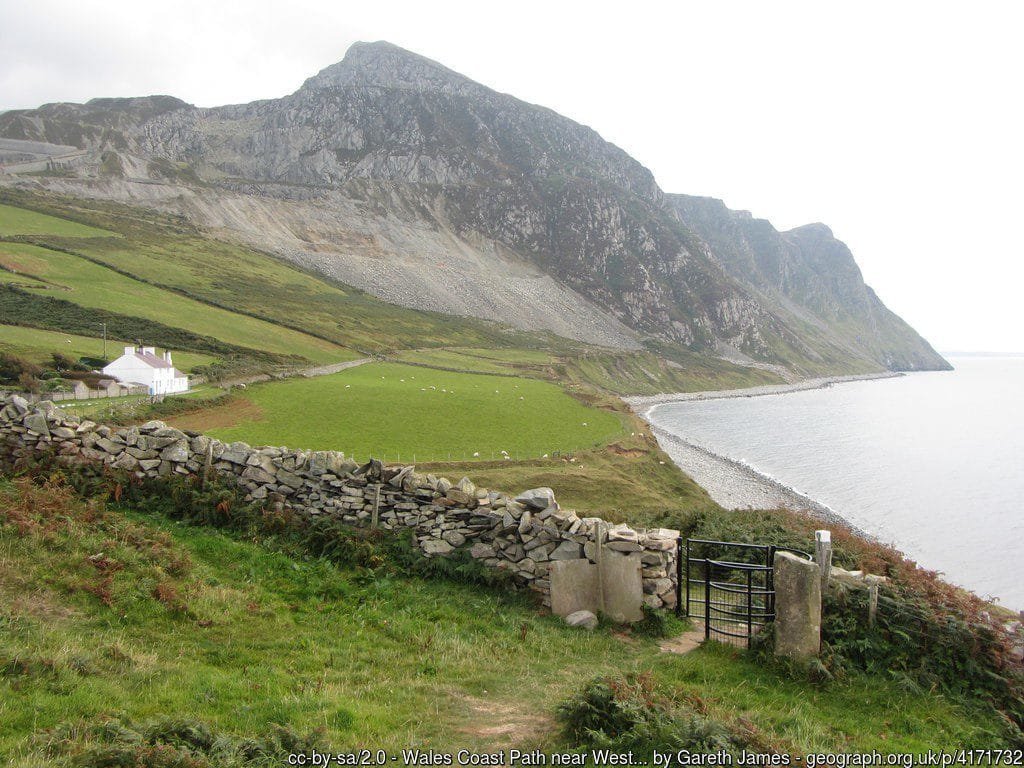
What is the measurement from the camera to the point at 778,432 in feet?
317

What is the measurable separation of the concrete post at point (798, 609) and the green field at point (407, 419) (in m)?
27.8

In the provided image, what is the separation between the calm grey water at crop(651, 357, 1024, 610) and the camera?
41656 mm

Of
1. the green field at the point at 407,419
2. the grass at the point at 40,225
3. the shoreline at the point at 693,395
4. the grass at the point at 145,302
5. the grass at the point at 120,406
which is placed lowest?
the shoreline at the point at 693,395

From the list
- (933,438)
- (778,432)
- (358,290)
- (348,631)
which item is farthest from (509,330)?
(348,631)

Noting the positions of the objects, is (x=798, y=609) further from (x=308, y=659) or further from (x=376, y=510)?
(x=376, y=510)

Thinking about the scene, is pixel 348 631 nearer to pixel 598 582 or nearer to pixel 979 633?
pixel 598 582

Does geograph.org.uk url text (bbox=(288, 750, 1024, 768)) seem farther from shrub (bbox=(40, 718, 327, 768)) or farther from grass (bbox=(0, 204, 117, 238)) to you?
grass (bbox=(0, 204, 117, 238))

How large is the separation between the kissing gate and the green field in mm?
23623

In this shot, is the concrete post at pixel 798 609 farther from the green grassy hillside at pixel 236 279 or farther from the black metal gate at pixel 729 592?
the green grassy hillside at pixel 236 279

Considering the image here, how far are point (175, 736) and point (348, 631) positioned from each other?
14.2 feet


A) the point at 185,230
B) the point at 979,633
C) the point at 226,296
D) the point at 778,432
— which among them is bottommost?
the point at 778,432

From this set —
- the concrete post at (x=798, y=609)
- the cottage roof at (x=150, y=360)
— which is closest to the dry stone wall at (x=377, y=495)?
the concrete post at (x=798, y=609)

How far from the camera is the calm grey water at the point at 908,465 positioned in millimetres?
41656

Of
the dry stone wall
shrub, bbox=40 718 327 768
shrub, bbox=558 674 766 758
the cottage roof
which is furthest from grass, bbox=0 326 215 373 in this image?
shrub, bbox=558 674 766 758
